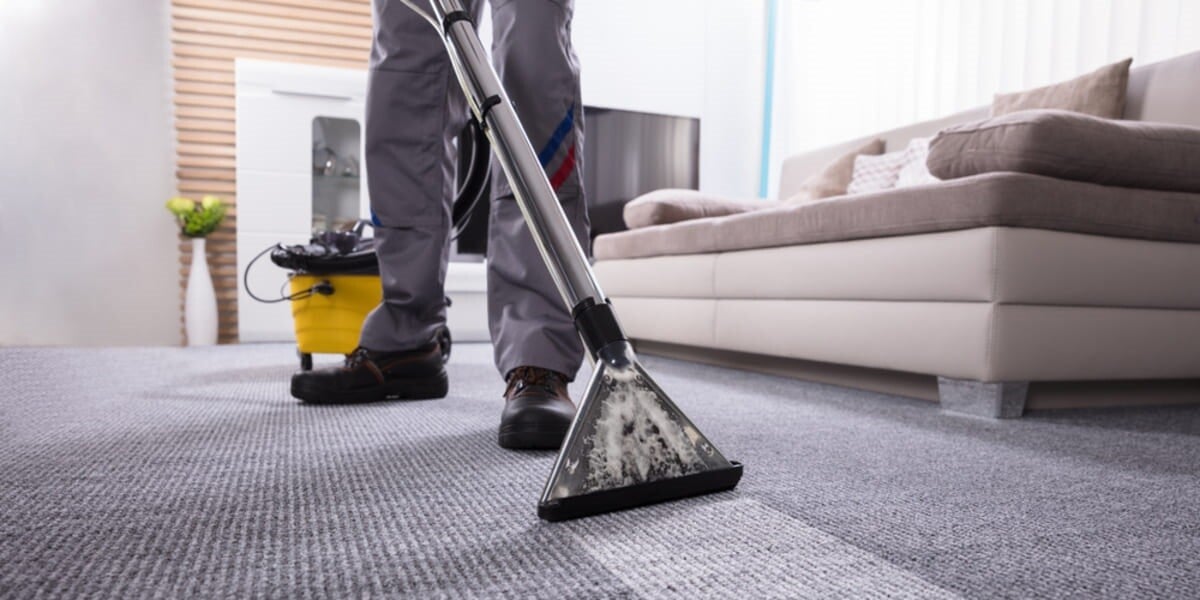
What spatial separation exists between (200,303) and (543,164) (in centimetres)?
286

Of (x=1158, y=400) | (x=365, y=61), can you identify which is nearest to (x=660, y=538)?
(x=1158, y=400)

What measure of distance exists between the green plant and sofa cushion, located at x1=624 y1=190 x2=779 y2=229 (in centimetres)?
200

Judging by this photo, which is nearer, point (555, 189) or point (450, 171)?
point (555, 189)

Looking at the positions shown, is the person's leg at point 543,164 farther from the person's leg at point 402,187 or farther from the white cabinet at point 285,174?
the white cabinet at point 285,174

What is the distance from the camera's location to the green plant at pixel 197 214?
10.8 ft

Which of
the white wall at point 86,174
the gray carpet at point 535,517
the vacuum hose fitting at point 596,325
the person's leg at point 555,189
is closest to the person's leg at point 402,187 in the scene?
the gray carpet at point 535,517

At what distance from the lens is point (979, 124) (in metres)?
1.33

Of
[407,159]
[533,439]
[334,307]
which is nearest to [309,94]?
[334,307]

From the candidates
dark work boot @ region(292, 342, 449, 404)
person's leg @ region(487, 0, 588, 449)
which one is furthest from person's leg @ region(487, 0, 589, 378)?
dark work boot @ region(292, 342, 449, 404)

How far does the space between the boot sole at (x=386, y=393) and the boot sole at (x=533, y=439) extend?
48 centimetres

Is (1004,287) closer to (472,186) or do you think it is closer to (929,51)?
(472,186)

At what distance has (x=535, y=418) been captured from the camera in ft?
2.86

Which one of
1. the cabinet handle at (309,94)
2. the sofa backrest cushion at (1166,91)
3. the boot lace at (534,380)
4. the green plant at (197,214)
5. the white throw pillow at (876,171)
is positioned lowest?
the boot lace at (534,380)

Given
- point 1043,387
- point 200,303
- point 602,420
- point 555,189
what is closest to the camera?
point 602,420
